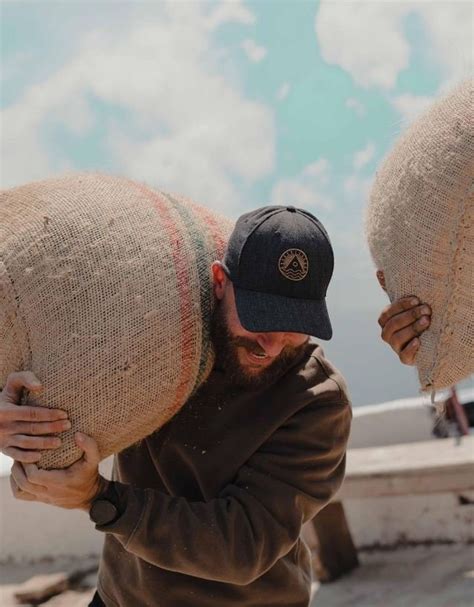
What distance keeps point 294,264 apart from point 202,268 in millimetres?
195

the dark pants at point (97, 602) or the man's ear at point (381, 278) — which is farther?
the dark pants at point (97, 602)

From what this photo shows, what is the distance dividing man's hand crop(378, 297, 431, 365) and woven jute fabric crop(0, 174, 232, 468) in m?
0.41

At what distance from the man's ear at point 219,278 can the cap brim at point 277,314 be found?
47 millimetres

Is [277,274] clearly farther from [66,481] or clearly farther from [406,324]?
[66,481]

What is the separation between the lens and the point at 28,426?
5.52 feet

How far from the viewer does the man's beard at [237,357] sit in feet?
5.84

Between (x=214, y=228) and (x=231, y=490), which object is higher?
(x=214, y=228)

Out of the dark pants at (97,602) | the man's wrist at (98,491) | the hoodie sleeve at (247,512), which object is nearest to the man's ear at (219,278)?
the hoodie sleeve at (247,512)

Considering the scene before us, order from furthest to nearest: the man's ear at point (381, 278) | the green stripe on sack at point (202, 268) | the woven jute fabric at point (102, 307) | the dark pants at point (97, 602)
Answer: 1. the dark pants at point (97, 602)
2. the man's ear at point (381, 278)
3. the green stripe on sack at point (202, 268)
4. the woven jute fabric at point (102, 307)

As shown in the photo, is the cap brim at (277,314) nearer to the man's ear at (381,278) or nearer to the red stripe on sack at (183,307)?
the red stripe on sack at (183,307)

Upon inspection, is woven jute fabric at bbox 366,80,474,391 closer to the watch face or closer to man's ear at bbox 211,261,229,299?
man's ear at bbox 211,261,229,299

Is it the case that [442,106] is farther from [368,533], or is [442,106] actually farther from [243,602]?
[368,533]

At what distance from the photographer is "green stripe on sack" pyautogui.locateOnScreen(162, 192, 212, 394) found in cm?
177

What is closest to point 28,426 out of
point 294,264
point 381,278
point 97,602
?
point 294,264
